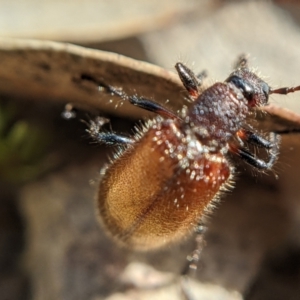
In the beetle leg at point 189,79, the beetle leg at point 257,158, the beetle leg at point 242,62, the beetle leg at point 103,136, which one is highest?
the beetle leg at point 242,62

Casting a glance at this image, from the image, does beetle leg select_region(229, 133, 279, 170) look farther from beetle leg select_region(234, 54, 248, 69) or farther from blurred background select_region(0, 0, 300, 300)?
beetle leg select_region(234, 54, 248, 69)

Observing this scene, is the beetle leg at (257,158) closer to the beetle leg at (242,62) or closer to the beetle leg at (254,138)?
the beetle leg at (254,138)

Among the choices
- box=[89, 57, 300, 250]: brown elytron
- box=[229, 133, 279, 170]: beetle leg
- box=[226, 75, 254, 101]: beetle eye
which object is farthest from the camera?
box=[226, 75, 254, 101]: beetle eye

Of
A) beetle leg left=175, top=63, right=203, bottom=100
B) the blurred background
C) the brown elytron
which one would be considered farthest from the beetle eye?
beetle leg left=175, top=63, right=203, bottom=100

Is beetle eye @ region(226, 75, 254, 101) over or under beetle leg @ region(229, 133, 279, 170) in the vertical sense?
over

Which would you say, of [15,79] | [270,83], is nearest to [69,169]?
[15,79]

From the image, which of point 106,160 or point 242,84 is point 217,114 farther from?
point 106,160

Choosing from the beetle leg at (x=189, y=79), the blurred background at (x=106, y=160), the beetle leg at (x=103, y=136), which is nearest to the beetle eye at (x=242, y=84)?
the blurred background at (x=106, y=160)
